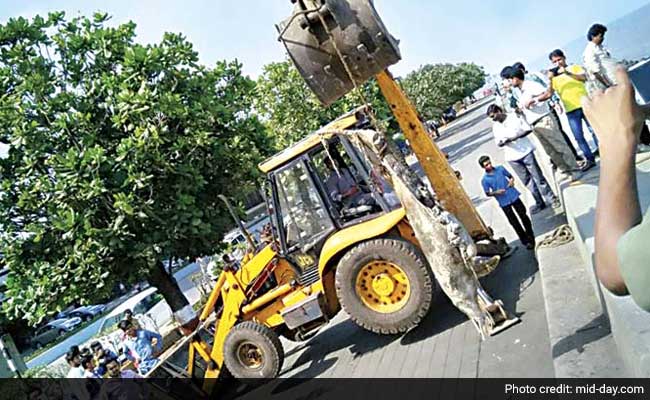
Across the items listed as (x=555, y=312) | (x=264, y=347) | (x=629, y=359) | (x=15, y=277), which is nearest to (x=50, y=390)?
(x=15, y=277)

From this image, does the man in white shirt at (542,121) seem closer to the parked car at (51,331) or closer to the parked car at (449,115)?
the parked car at (51,331)

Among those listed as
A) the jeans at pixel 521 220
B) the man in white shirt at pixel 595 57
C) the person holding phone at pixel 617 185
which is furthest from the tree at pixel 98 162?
the person holding phone at pixel 617 185

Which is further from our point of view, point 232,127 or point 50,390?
point 232,127

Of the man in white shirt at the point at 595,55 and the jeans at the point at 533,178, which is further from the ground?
the man in white shirt at the point at 595,55

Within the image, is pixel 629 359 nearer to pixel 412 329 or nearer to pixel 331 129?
pixel 412 329

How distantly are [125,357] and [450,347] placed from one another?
593 centimetres

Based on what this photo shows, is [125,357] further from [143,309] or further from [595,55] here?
[143,309]

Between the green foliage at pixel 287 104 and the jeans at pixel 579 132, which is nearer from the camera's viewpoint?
the jeans at pixel 579 132

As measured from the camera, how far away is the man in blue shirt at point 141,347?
29.0ft

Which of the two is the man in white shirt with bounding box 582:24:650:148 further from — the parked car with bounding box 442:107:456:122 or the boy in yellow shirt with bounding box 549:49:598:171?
the parked car with bounding box 442:107:456:122

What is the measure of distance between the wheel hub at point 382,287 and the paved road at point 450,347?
0.52 metres

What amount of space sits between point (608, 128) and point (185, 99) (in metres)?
10.9

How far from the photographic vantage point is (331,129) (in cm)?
679

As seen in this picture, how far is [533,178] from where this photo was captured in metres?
7.72
